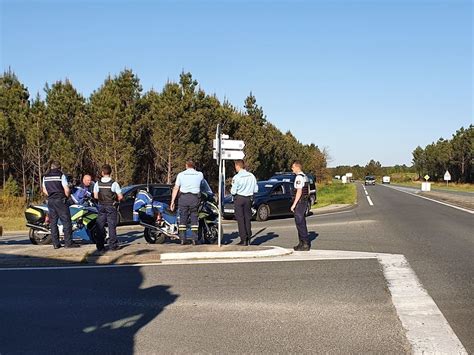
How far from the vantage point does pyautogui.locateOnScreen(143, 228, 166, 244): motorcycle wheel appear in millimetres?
12984

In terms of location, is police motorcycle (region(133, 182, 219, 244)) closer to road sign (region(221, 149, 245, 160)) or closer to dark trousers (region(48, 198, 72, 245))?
road sign (region(221, 149, 245, 160))

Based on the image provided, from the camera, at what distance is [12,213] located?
2220cm

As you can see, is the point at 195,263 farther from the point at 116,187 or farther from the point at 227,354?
the point at 227,354

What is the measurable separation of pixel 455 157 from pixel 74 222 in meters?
88.9

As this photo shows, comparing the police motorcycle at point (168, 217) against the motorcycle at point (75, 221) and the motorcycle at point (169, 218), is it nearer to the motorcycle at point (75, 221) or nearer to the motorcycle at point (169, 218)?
the motorcycle at point (169, 218)

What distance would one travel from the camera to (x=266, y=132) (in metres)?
47.2

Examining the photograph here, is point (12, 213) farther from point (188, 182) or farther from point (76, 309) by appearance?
point (76, 309)

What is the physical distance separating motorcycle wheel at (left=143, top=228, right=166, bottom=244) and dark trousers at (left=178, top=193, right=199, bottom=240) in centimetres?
154

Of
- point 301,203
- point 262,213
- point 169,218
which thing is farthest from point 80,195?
point 262,213

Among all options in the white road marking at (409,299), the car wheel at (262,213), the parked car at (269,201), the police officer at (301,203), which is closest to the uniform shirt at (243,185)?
the police officer at (301,203)

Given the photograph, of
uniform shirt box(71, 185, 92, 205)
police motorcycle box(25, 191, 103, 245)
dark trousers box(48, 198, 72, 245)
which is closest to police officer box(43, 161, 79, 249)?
dark trousers box(48, 198, 72, 245)

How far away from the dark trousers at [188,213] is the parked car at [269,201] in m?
8.74

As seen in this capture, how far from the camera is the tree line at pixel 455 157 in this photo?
8538 cm

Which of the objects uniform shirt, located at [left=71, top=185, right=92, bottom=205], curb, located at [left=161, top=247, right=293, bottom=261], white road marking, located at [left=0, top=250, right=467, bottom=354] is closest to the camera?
white road marking, located at [left=0, top=250, right=467, bottom=354]
